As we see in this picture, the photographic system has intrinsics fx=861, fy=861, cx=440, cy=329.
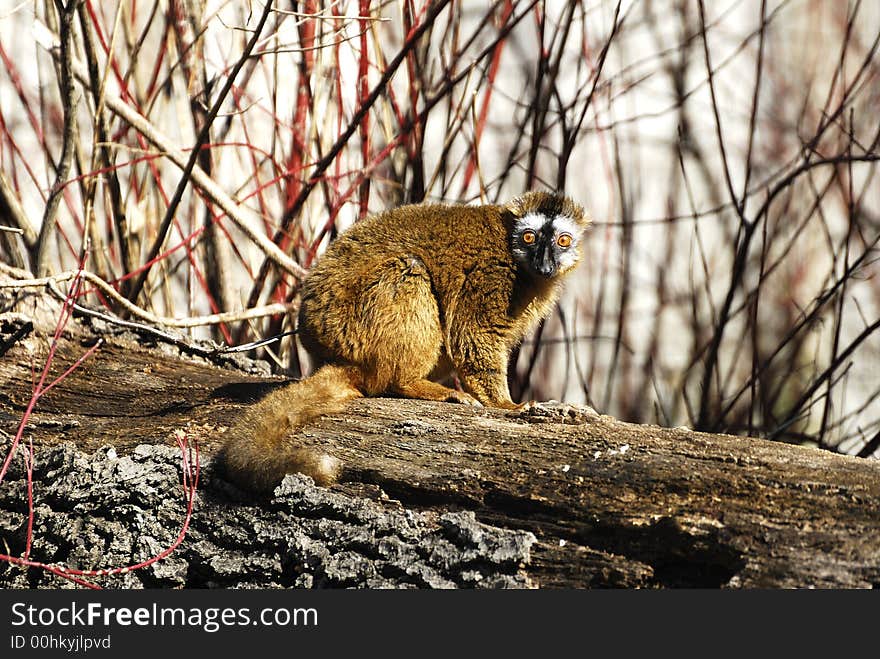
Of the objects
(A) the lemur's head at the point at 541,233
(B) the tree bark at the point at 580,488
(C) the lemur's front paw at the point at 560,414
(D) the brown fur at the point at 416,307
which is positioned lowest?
(B) the tree bark at the point at 580,488

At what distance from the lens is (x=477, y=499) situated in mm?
2785

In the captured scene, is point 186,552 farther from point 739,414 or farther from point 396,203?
point 739,414

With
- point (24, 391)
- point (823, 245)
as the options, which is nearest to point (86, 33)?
point (24, 391)

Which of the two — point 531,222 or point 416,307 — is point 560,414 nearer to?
point 416,307

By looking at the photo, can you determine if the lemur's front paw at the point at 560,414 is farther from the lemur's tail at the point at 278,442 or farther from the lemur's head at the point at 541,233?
the lemur's head at the point at 541,233

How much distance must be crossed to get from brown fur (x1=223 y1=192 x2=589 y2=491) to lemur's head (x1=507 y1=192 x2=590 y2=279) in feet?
0.04

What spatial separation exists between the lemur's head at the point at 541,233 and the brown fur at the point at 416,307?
0.01 metres

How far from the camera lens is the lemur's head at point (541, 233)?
4.29 metres

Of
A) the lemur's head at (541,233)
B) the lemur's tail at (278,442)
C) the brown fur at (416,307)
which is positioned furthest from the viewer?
the lemur's head at (541,233)

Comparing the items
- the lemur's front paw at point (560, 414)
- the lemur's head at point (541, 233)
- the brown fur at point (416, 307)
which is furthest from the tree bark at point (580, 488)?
the lemur's head at point (541, 233)

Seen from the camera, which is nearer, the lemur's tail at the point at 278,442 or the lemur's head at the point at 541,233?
the lemur's tail at the point at 278,442

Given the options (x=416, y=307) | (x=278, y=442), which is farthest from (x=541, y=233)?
(x=278, y=442)

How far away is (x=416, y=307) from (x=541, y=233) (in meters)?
0.85

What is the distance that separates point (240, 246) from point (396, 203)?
1.22 m
